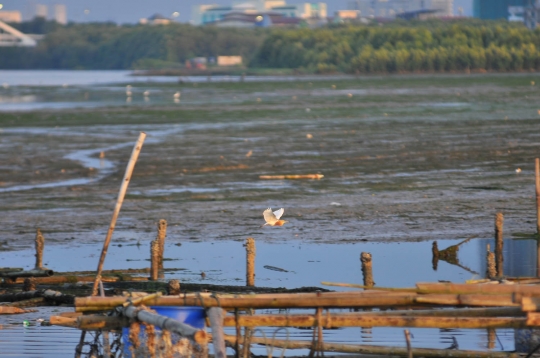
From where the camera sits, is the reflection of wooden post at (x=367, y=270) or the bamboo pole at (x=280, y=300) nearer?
the bamboo pole at (x=280, y=300)

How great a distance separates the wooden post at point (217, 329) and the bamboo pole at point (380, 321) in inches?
12.4

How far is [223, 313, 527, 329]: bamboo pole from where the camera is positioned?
7609 mm

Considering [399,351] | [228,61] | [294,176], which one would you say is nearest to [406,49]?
[228,61]

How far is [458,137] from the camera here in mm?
31219

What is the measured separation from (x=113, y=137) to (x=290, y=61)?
101 m

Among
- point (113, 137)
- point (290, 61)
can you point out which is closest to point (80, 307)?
point (113, 137)

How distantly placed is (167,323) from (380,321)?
1718 mm

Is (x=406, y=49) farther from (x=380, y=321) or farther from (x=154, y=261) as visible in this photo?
(x=380, y=321)

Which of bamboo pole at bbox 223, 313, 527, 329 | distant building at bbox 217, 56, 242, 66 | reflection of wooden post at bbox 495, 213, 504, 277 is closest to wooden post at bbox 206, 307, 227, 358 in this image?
bamboo pole at bbox 223, 313, 527, 329

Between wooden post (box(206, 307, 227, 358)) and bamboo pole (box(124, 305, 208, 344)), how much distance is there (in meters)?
0.15

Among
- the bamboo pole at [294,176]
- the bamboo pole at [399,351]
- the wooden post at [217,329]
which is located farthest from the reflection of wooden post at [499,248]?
the bamboo pole at [294,176]

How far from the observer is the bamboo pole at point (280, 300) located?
7746 millimetres

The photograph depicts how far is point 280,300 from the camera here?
7.82 metres

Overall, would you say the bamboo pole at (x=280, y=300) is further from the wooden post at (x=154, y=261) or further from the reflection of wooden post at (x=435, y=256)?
the reflection of wooden post at (x=435, y=256)
